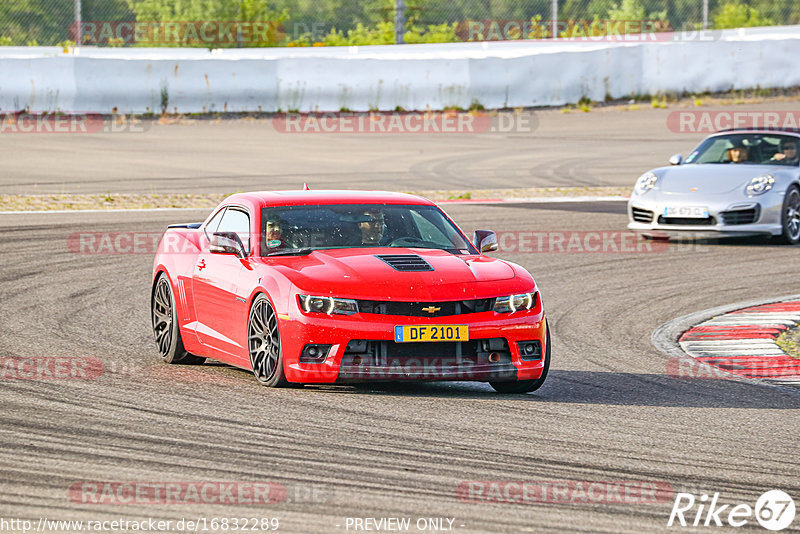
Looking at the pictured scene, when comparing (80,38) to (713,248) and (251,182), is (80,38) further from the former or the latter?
(713,248)

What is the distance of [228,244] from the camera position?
8.39 m

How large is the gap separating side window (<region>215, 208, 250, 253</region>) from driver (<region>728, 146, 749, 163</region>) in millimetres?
9700

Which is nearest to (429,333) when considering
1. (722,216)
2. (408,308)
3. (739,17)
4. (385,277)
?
(408,308)

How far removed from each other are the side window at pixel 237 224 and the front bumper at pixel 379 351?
112 cm

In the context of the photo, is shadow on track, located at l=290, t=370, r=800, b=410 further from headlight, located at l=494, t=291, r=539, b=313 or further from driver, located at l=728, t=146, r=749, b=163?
driver, located at l=728, t=146, r=749, b=163

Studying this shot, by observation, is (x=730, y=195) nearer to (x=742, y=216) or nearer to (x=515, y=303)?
(x=742, y=216)

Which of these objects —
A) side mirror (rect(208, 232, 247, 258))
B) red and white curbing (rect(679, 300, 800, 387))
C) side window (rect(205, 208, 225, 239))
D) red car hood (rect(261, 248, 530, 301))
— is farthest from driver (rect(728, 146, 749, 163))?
side mirror (rect(208, 232, 247, 258))

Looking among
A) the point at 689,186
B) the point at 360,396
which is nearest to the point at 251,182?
the point at 689,186

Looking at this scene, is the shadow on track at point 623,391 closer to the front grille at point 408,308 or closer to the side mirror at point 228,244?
the front grille at point 408,308

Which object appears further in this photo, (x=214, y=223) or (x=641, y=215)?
(x=641, y=215)

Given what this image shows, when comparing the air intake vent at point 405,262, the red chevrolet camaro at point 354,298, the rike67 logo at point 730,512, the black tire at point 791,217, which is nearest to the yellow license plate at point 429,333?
the red chevrolet camaro at point 354,298

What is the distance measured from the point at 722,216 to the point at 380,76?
46.4ft

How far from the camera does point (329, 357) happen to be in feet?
24.7

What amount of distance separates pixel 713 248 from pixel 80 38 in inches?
696
